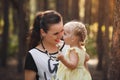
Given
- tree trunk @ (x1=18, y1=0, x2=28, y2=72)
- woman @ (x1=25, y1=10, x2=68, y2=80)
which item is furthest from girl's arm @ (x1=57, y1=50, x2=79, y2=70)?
tree trunk @ (x1=18, y1=0, x2=28, y2=72)

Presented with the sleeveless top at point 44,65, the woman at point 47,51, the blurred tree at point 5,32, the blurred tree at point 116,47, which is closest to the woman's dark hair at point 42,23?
the woman at point 47,51

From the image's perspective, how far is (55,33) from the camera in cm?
388

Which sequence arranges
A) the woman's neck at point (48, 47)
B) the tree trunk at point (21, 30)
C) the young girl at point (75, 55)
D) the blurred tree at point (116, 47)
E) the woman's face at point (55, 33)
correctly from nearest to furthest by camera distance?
the young girl at point (75, 55) < the woman's face at point (55, 33) < the woman's neck at point (48, 47) < the blurred tree at point (116, 47) < the tree trunk at point (21, 30)

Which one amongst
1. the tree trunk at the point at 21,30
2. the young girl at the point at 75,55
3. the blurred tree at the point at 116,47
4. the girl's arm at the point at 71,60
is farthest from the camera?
the tree trunk at the point at 21,30

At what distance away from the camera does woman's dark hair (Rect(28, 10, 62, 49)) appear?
12.8 feet

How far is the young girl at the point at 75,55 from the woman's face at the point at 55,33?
14 cm

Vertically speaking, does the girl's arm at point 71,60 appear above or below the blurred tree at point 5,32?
above

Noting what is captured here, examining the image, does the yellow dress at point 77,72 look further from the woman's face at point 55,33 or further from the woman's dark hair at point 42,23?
the woman's dark hair at point 42,23

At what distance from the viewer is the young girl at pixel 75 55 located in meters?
3.64

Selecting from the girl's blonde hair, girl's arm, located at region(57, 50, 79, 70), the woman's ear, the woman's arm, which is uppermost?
the girl's blonde hair

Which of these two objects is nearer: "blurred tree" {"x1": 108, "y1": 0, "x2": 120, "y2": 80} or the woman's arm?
the woman's arm

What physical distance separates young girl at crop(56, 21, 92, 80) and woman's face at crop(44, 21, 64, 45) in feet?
0.46

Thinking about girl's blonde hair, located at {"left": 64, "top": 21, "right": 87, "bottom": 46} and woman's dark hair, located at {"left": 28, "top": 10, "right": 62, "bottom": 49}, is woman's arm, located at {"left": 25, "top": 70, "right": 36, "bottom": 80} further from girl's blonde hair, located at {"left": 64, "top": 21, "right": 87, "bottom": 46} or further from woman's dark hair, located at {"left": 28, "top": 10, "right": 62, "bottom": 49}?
girl's blonde hair, located at {"left": 64, "top": 21, "right": 87, "bottom": 46}

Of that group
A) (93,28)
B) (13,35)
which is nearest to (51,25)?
(93,28)
